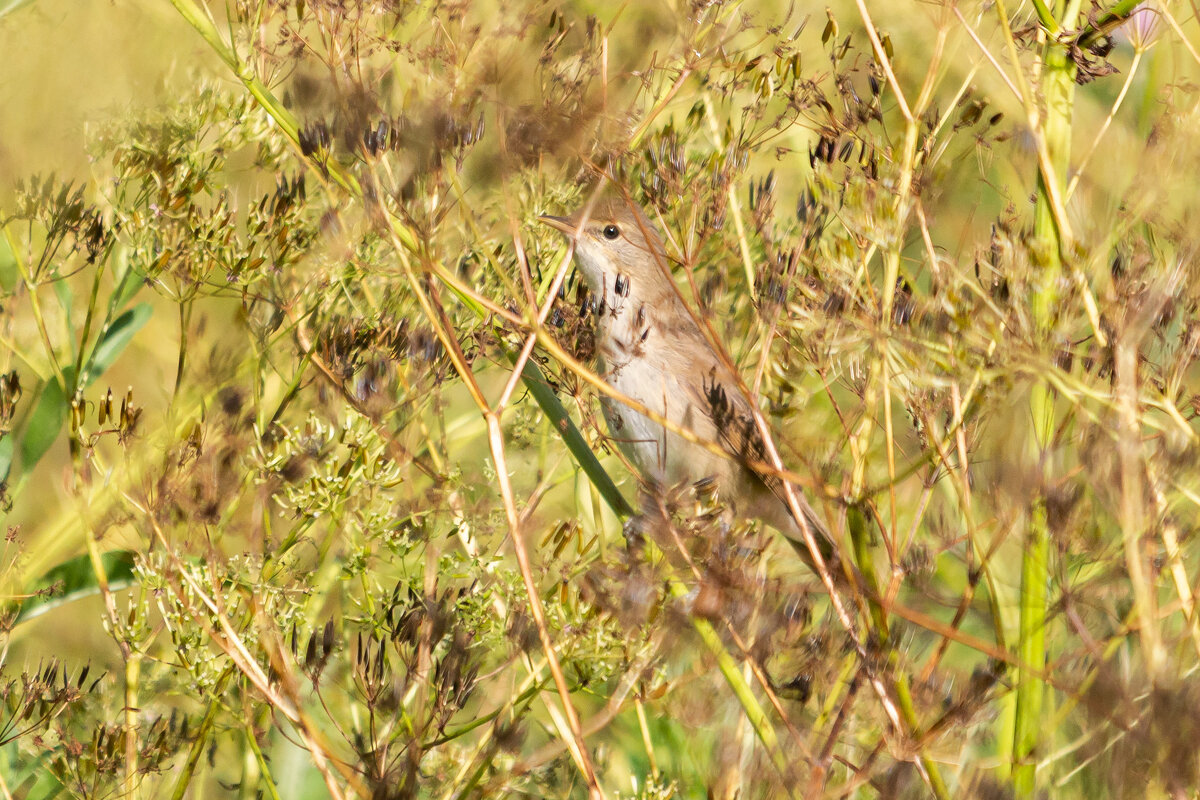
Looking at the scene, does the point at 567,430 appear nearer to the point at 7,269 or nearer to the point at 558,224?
the point at 558,224

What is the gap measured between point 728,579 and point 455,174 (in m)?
0.77

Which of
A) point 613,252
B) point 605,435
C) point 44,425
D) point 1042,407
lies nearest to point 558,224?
point 605,435

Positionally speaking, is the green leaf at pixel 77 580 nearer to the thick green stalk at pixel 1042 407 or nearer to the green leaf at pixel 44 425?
the green leaf at pixel 44 425

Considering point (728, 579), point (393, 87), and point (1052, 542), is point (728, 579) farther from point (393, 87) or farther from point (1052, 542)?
point (393, 87)

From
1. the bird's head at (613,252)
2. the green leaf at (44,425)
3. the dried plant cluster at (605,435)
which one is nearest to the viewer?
the dried plant cluster at (605,435)

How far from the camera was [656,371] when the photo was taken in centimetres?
→ 318

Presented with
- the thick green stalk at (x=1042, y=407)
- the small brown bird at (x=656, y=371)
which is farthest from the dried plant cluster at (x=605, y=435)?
the small brown bird at (x=656, y=371)

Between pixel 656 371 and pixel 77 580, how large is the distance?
160 cm

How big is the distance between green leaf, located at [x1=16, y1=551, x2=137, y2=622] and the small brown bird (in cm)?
108

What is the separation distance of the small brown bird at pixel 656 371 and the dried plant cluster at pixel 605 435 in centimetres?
12

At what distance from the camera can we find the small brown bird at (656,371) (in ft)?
7.41

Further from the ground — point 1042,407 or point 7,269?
point 7,269

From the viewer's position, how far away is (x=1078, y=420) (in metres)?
1.82

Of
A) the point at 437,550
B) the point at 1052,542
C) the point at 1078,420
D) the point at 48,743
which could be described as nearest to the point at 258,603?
the point at 437,550
